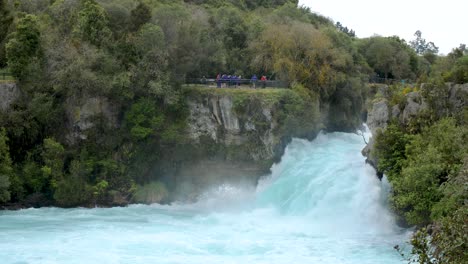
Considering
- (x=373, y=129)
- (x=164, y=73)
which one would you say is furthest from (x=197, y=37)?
(x=373, y=129)

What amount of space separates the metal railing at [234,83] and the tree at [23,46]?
956cm

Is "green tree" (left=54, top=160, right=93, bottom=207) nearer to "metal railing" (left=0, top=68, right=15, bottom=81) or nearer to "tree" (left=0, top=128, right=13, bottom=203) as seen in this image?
"tree" (left=0, top=128, right=13, bottom=203)

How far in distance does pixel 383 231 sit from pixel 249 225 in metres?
6.68

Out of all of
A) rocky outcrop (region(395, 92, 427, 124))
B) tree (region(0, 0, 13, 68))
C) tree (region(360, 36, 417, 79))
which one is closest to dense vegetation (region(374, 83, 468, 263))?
rocky outcrop (region(395, 92, 427, 124))

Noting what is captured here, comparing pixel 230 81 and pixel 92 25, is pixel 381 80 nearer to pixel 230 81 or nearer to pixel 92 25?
pixel 230 81

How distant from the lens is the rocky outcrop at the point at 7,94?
34938mm

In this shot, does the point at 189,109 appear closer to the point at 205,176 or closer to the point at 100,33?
the point at 205,176

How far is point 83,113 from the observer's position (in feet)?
116

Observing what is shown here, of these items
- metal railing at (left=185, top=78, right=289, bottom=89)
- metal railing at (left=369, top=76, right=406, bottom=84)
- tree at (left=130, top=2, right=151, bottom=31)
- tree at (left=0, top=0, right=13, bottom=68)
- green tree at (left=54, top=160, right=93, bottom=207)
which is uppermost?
tree at (left=130, top=2, right=151, bottom=31)

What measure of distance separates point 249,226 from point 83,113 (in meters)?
12.5

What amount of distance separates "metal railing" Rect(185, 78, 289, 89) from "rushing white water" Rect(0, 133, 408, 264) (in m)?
4.49

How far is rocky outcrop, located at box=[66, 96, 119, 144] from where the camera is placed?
35.5 m

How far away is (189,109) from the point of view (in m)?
37.4

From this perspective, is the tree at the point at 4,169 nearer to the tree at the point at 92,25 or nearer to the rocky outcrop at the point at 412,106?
the tree at the point at 92,25
